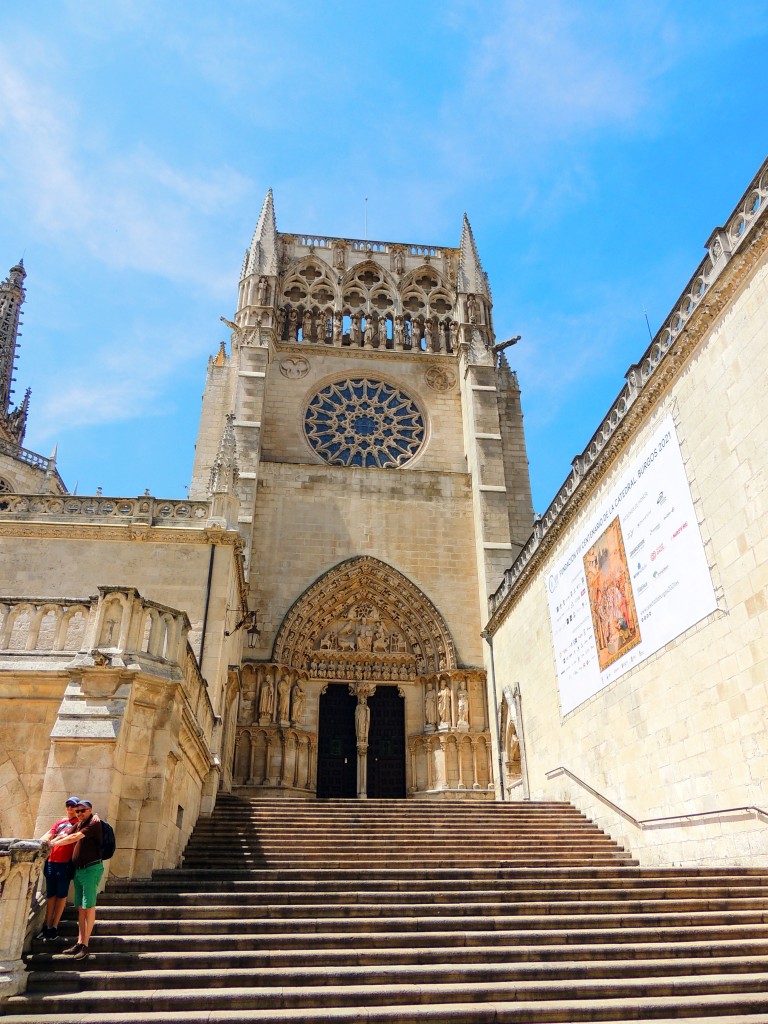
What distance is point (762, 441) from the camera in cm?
779

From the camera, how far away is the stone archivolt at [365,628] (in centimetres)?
1797

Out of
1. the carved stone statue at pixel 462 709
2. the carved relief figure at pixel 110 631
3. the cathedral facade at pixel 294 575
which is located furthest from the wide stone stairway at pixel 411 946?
the carved stone statue at pixel 462 709

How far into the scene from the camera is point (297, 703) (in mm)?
17312

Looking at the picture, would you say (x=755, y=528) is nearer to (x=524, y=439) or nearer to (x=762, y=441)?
(x=762, y=441)

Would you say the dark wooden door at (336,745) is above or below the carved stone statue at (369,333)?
below

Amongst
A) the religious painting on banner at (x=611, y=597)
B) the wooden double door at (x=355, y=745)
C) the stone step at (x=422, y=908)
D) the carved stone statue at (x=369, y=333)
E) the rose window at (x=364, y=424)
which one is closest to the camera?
the stone step at (x=422, y=908)

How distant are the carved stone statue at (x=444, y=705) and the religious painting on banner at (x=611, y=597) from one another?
6755mm

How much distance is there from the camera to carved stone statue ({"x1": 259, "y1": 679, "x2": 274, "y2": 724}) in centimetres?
1673

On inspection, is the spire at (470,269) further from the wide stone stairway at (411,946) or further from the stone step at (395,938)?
the stone step at (395,938)

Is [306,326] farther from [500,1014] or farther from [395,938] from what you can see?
[500,1014]

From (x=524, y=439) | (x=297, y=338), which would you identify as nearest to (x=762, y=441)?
(x=524, y=439)

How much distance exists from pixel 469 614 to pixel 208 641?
319 inches

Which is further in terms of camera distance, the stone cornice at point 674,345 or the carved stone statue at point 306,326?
the carved stone statue at point 306,326

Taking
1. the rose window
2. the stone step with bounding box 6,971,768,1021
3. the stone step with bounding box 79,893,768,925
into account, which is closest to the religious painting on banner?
the stone step with bounding box 79,893,768,925
